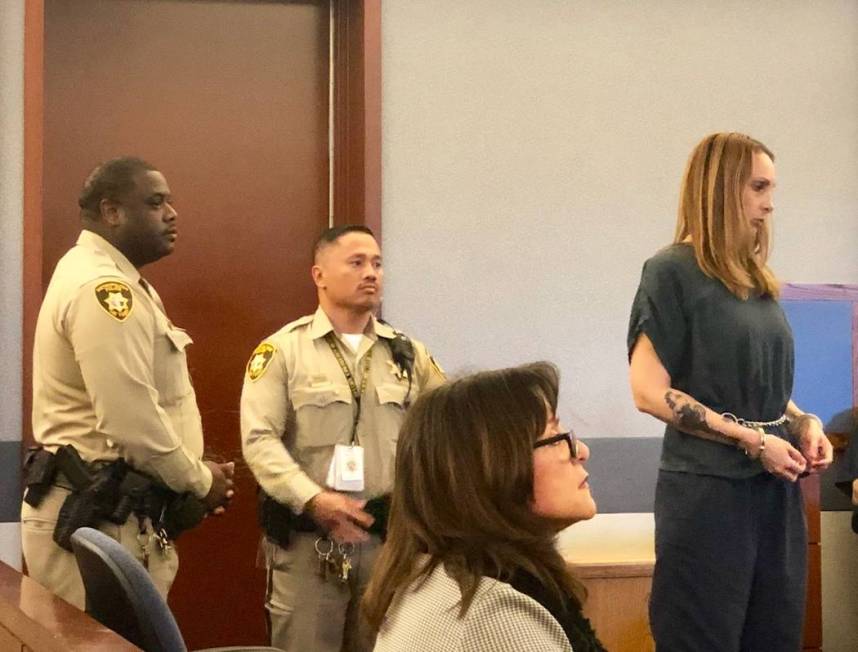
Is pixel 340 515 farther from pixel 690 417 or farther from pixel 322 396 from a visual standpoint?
pixel 690 417

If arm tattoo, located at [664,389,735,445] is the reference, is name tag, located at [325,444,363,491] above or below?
below

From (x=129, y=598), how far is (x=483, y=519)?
0.61 metres

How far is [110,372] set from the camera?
2891 millimetres

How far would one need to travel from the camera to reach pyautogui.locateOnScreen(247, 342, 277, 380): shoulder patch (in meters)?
3.46

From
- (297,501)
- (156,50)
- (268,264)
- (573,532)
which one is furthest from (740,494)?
(156,50)

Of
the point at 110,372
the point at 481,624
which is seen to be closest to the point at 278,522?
the point at 110,372

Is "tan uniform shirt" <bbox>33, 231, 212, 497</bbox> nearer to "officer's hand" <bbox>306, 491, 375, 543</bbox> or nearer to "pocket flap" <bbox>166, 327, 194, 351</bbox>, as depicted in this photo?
"pocket flap" <bbox>166, 327, 194, 351</bbox>

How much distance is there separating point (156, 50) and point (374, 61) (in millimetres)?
716

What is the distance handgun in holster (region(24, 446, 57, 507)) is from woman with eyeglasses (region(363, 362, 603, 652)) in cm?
139

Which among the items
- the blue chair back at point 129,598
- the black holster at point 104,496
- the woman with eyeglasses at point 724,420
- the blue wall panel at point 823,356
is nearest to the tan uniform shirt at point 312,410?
the black holster at point 104,496

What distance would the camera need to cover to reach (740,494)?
2752 millimetres

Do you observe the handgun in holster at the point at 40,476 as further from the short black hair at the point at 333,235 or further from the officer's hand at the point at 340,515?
the short black hair at the point at 333,235

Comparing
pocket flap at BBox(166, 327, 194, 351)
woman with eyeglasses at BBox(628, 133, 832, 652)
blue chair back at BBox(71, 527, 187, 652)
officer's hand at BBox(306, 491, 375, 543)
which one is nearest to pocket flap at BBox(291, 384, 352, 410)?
officer's hand at BBox(306, 491, 375, 543)

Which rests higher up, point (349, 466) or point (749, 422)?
point (749, 422)
